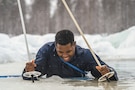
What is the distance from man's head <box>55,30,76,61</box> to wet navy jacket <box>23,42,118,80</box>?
138 millimetres

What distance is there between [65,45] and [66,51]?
0.20 ft

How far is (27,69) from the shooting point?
312cm

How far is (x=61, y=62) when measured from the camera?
10.8 ft

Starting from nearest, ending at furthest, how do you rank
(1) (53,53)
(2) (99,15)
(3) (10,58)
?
(1) (53,53) < (3) (10,58) < (2) (99,15)

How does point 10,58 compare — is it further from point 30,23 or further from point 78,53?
point 30,23

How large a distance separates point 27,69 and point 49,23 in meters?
10.8

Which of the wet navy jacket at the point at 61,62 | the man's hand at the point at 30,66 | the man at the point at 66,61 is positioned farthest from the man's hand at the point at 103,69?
the man's hand at the point at 30,66

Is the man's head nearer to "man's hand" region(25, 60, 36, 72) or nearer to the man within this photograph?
the man

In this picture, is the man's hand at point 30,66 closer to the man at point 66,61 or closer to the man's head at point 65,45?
the man at point 66,61

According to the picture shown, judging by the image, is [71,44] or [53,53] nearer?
[71,44]

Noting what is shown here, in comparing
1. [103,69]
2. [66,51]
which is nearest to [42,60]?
[66,51]

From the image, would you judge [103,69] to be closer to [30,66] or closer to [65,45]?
[65,45]

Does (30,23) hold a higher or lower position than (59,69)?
higher

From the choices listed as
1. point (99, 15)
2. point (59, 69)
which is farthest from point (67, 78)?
point (99, 15)
